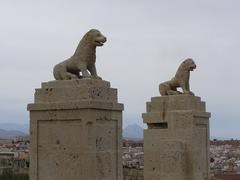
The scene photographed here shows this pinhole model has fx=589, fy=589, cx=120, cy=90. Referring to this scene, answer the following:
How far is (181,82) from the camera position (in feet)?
50.6

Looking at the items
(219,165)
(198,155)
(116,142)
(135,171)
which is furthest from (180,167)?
(219,165)

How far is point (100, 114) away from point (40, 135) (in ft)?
4.10

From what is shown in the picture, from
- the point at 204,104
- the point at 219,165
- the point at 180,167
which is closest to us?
the point at 180,167

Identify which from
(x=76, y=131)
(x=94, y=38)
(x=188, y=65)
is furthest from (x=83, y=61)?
(x=188, y=65)

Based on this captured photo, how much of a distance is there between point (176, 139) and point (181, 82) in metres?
1.51

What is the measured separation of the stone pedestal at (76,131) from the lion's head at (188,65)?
498 cm

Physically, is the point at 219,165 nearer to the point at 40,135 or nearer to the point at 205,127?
the point at 205,127

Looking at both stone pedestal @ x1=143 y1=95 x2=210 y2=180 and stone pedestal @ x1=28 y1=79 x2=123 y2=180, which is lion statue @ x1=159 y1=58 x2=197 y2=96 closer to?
stone pedestal @ x1=143 y1=95 x2=210 y2=180

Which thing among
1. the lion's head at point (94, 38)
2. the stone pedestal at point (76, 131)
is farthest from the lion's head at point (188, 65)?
the lion's head at point (94, 38)

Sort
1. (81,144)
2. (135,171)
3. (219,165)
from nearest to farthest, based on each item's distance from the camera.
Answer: (81,144), (135,171), (219,165)

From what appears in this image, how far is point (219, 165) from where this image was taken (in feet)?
286

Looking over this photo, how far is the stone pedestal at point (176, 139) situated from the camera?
14.8m

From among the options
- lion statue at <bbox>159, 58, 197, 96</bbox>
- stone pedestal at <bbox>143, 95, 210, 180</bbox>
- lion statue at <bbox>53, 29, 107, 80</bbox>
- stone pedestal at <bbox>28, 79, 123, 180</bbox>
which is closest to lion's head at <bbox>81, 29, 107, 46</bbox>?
lion statue at <bbox>53, 29, 107, 80</bbox>

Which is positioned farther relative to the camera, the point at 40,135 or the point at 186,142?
the point at 186,142
